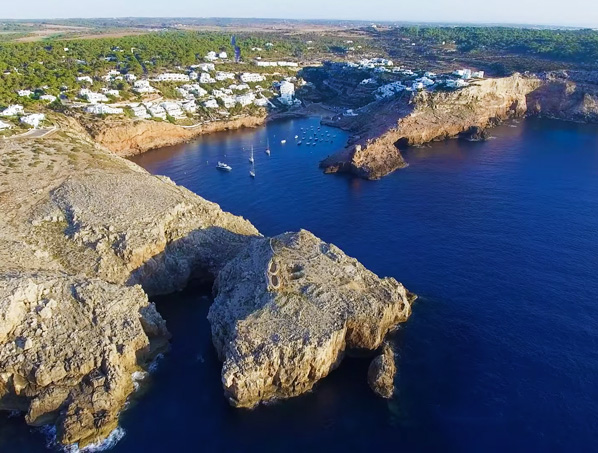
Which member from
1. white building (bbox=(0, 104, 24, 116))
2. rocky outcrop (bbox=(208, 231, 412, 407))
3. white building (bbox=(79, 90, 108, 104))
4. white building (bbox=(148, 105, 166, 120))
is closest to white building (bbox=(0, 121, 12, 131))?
white building (bbox=(0, 104, 24, 116))

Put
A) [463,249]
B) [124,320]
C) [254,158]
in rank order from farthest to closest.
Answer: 1. [254,158]
2. [463,249]
3. [124,320]

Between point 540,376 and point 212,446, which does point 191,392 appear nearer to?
point 212,446

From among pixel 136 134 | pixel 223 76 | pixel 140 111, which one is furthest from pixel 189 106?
pixel 223 76

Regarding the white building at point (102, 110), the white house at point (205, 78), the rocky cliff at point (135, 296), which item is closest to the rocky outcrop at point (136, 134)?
the white building at point (102, 110)

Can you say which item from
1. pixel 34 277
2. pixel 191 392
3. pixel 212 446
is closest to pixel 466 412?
pixel 212 446

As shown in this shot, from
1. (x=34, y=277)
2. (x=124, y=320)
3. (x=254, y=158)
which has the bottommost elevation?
(x=254, y=158)

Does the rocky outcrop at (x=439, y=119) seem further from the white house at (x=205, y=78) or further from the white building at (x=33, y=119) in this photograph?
the white house at (x=205, y=78)

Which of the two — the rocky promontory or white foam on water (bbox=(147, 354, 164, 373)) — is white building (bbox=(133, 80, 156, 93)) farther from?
white foam on water (bbox=(147, 354, 164, 373))

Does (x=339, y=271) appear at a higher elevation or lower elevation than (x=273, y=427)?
higher
